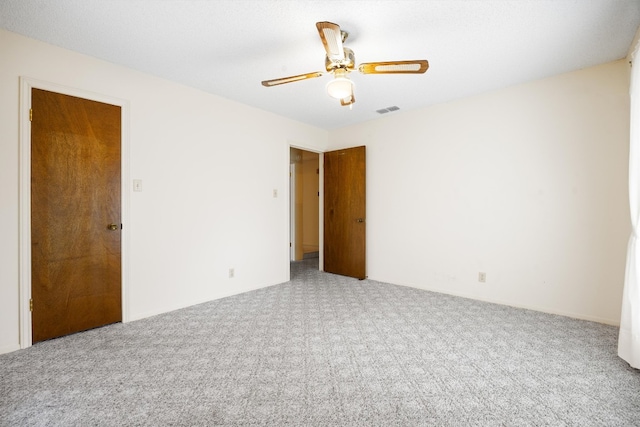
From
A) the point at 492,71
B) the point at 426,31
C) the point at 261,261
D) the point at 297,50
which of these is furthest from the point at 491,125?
the point at 261,261

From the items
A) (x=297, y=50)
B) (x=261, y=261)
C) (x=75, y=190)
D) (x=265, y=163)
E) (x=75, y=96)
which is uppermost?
(x=297, y=50)

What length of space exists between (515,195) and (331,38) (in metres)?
2.72

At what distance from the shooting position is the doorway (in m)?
6.39

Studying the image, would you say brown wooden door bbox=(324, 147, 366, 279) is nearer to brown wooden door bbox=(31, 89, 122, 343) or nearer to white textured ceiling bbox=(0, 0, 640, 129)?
white textured ceiling bbox=(0, 0, 640, 129)

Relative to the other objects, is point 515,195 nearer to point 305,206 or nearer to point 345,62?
point 345,62

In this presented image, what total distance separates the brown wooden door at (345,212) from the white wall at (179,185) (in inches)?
34.4

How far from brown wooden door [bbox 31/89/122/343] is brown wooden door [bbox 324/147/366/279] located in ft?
9.87

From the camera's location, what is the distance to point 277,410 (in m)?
1.60

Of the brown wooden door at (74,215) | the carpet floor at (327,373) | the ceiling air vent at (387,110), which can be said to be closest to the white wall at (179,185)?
the brown wooden door at (74,215)

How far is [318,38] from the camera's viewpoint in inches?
91.3

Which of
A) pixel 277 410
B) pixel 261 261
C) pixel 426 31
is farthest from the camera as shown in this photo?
pixel 261 261

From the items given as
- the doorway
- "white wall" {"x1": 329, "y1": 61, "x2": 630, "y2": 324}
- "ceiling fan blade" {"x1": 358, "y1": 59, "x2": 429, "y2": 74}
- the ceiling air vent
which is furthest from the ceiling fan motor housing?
the doorway

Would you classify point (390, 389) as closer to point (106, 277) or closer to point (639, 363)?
point (639, 363)

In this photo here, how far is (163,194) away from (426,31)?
9.49 ft
